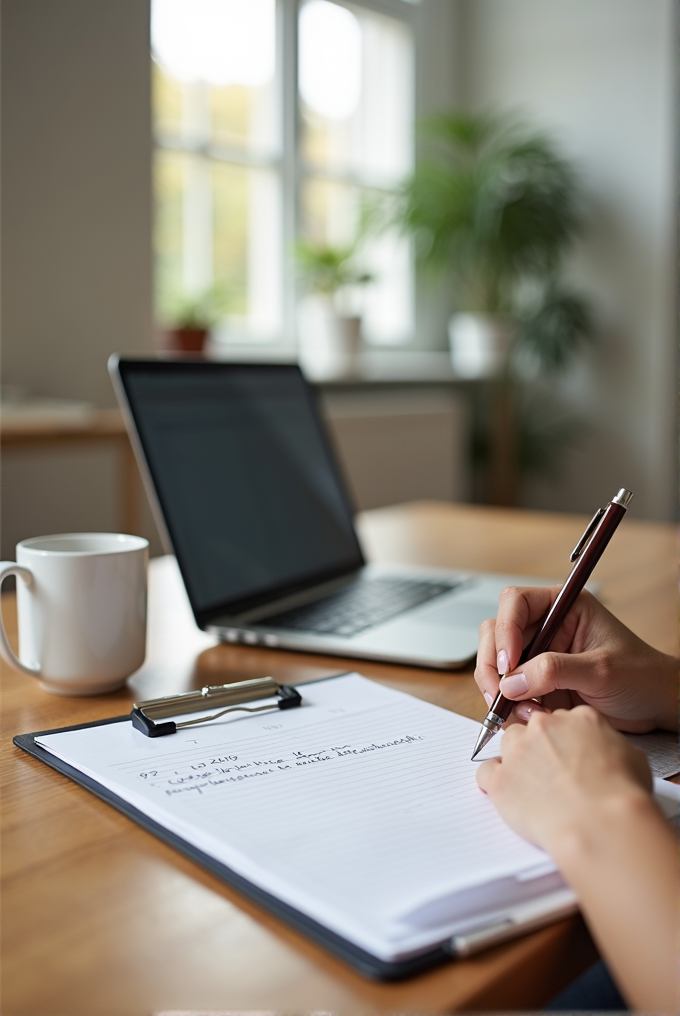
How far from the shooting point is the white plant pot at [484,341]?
150 inches

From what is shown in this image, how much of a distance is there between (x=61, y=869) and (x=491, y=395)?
380cm

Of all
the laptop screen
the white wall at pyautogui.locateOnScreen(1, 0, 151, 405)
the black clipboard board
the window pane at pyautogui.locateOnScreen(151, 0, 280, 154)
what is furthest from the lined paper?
the window pane at pyautogui.locateOnScreen(151, 0, 280, 154)

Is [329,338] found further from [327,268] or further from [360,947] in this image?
[360,947]

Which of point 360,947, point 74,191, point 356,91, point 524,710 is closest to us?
Answer: point 360,947

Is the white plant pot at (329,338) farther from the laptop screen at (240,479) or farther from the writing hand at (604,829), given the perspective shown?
the writing hand at (604,829)

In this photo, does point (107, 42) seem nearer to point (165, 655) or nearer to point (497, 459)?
point (497, 459)

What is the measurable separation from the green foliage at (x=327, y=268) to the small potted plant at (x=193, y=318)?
1.18 feet

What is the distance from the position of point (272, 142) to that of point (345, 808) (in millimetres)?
3227

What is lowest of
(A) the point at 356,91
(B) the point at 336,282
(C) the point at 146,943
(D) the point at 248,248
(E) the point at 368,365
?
(C) the point at 146,943

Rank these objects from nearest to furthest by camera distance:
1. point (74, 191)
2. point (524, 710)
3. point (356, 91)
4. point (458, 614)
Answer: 1. point (524, 710)
2. point (458, 614)
3. point (74, 191)
4. point (356, 91)

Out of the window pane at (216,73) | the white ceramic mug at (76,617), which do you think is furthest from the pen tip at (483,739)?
the window pane at (216,73)

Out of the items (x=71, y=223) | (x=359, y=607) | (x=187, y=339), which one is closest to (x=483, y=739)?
(x=359, y=607)

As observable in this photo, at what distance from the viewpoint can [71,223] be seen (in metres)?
2.59

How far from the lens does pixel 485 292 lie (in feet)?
12.9
